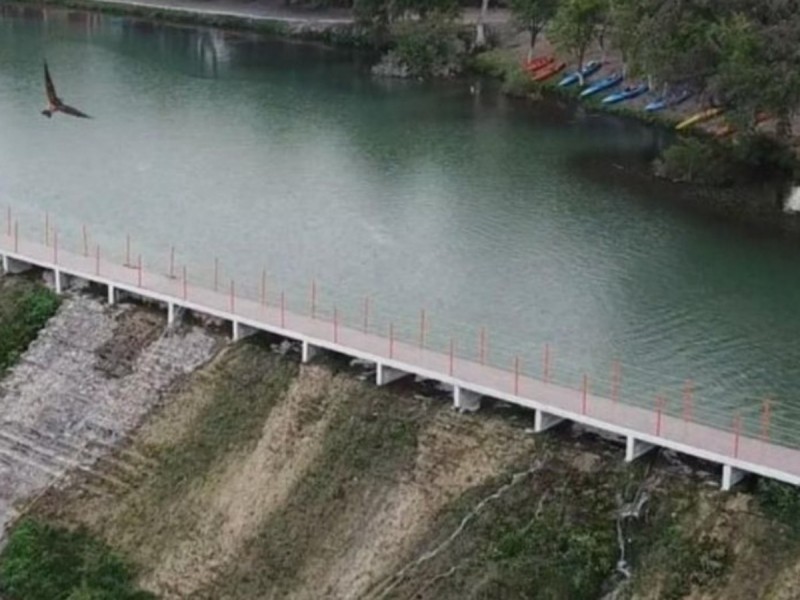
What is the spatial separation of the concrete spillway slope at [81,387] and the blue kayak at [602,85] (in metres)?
32.4

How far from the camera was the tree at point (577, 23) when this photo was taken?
193 ft

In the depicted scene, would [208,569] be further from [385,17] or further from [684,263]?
[385,17]

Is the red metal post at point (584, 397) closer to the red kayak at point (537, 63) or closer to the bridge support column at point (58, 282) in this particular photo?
the bridge support column at point (58, 282)

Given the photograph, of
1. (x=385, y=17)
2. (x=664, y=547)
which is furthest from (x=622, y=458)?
(x=385, y=17)

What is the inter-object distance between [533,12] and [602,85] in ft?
16.0

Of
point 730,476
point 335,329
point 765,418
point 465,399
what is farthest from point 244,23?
point 730,476

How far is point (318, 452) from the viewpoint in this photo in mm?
27656

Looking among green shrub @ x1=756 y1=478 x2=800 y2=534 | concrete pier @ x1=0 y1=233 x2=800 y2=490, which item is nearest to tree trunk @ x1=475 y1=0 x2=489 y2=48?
concrete pier @ x1=0 y1=233 x2=800 y2=490

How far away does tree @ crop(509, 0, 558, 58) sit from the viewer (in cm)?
6372

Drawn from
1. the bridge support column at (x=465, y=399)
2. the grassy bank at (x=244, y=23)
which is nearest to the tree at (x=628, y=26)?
the grassy bank at (x=244, y=23)

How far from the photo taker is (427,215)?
144 ft

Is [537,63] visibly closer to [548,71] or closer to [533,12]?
[548,71]

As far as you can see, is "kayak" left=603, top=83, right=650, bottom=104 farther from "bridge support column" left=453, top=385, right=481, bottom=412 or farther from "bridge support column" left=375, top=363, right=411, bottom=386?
"bridge support column" left=453, top=385, right=481, bottom=412

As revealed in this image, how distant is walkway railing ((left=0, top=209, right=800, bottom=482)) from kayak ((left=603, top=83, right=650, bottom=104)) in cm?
2610
